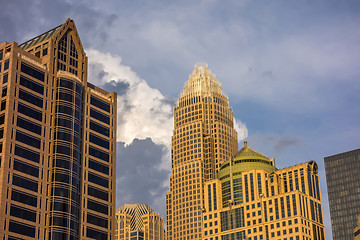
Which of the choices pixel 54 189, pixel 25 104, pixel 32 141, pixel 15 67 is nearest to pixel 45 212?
pixel 54 189

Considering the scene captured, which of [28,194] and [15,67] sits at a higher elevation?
Result: [15,67]

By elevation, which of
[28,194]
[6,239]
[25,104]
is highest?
[25,104]

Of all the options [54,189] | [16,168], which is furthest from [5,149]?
[54,189]

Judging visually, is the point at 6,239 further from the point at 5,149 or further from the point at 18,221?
the point at 5,149

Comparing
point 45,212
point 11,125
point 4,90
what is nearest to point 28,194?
point 45,212

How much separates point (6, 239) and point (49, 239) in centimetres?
1625

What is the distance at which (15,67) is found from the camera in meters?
200

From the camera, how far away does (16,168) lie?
189m

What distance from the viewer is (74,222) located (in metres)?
198

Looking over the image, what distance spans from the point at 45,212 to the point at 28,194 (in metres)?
8.05

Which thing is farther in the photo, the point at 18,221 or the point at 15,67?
the point at 15,67

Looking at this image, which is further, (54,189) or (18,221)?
(54,189)

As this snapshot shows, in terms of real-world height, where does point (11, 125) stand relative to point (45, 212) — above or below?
above

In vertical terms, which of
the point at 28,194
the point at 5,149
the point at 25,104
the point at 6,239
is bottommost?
the point at 6,239
